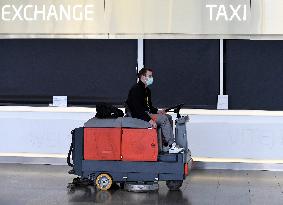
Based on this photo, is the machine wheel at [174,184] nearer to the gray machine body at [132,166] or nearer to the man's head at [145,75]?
the gray machine body at [132,166]

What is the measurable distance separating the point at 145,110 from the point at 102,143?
1.96ft

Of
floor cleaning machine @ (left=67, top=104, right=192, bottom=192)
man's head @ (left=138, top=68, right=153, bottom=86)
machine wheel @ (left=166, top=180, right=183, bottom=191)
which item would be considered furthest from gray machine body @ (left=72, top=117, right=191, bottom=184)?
man's head @ (left=138, top=68, right=153, bottom=86)

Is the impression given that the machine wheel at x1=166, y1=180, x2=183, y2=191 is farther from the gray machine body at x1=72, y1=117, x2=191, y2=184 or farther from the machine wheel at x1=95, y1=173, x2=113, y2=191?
the machine wheel at x1=95, y1=173, x2=113, y2=191

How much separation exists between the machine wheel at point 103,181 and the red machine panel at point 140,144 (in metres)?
0.32

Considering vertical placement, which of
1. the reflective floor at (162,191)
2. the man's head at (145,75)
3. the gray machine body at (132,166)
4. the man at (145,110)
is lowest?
the reflective floor at (162,191)

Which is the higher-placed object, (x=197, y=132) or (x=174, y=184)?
(x=197, y=132)

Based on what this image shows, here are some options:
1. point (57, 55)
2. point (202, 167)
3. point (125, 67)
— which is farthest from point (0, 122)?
point (202, 167)

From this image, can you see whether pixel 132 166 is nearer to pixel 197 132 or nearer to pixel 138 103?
pixel 138 103

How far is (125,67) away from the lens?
9.65 metres

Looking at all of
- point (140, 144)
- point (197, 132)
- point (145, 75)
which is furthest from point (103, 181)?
point (197, 132)

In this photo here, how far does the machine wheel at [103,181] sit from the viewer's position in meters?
7.89

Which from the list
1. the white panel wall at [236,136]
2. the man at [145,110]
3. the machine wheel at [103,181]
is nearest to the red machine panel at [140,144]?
the man at [145,110]

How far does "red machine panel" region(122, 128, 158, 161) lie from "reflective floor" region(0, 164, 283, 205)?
0.40m

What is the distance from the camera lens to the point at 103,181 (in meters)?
7.90
